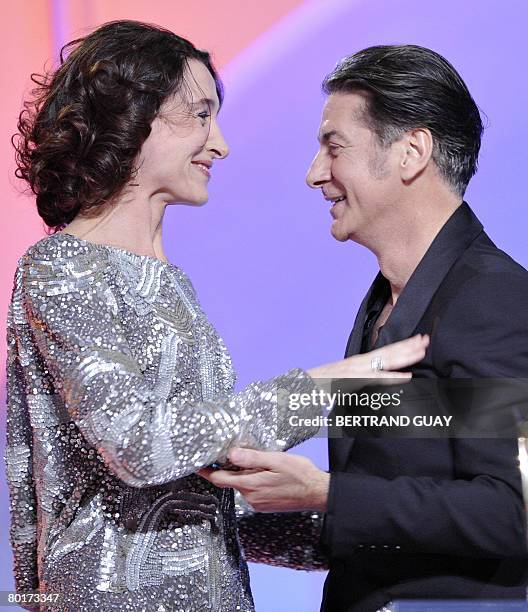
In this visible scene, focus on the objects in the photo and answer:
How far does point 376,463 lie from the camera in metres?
1.30

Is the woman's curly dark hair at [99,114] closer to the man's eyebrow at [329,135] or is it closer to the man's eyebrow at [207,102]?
the man's eyebrow at [207,102]

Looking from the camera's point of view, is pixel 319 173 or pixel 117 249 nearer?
pixel 117 249

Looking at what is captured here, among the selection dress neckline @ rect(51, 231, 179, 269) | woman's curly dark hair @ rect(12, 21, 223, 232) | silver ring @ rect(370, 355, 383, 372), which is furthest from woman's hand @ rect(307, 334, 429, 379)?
woman's curly dark hair @ rect(12, 21, 223, 232)

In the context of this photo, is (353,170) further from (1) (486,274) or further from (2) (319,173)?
(1) (486,274)


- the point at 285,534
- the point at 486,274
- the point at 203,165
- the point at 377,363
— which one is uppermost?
the point at 203,165

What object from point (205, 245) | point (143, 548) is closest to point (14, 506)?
point (143, 548)

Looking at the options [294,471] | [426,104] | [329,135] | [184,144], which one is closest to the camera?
[294,471]

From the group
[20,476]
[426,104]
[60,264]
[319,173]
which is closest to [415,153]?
[426,104]

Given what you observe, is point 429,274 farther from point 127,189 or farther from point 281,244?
point 281,244

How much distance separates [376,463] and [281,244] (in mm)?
962

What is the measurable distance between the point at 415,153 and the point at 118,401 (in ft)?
2.09

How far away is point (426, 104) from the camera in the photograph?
1.46 meters

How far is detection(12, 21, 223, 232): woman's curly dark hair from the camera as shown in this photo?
4.19 feet

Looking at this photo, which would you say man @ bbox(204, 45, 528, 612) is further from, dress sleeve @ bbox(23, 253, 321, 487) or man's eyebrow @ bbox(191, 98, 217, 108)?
man's eyebrow @ bbox(191, 98, 217, 108)
